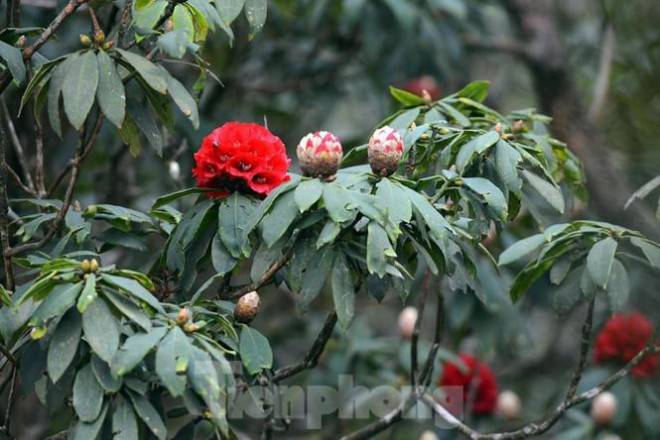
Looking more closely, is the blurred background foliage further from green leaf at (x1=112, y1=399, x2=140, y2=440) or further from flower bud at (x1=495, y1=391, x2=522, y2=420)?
green leaf at (x1=112, y1=399, x2=140, y2=440)

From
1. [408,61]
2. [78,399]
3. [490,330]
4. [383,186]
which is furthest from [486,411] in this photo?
[78,399]

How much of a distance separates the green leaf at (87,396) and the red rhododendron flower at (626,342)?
7.25 feet

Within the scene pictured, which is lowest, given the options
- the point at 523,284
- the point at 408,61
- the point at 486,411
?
the point at 486,411

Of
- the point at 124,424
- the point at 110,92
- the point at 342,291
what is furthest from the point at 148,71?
the point at 124,424

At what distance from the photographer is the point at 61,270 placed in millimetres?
1538

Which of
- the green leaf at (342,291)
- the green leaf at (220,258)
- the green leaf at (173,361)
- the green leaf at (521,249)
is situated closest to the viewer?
the green leaf at (173,361)

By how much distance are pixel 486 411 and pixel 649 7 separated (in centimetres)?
163

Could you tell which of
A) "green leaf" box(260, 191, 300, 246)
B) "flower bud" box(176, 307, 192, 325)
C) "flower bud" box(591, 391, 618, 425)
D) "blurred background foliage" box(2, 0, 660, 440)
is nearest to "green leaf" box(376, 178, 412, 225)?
"green leaf" box(260, 191, 300, 246)

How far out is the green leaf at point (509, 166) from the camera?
71.2 inches

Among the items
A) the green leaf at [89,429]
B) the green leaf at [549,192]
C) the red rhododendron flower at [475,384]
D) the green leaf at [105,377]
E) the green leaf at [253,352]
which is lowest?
the red rhododendron flower at [475,384]

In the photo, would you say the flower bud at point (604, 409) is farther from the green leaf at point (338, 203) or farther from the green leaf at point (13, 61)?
the green leaf at point (13, 61)

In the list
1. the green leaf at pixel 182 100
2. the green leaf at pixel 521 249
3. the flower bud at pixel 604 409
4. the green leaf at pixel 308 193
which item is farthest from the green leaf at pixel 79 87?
the flower bud at pixel 604 409

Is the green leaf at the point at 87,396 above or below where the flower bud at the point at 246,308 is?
above

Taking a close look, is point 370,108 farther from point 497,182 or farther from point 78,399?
point 78,399
